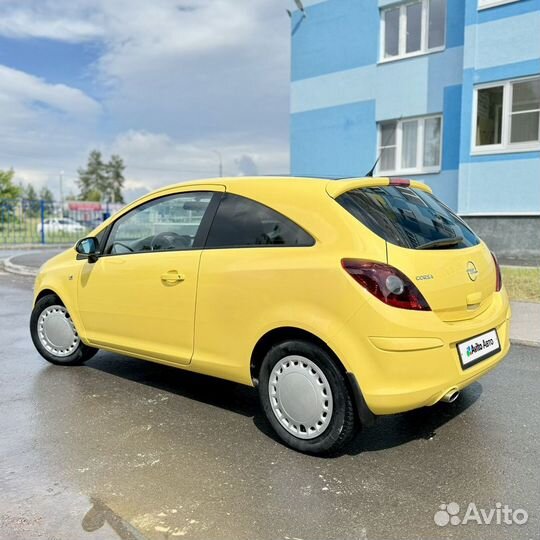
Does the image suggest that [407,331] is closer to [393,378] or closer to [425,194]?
[393,378]

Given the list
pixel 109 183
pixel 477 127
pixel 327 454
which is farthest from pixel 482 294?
pixel 109 183

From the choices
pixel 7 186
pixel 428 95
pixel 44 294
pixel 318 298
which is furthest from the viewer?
pixel 7 186

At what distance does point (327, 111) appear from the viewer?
53.5 feet

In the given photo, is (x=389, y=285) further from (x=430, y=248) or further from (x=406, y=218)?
(x=406, y=218)

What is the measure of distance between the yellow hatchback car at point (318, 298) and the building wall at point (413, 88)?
8770 millimetres

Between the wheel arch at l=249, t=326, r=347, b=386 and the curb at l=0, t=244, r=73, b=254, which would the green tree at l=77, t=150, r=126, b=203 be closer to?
the curb at l=0, t=244, r=73, b=254

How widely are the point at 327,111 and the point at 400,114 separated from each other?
103 inches

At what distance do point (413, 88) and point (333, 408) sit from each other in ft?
42.7

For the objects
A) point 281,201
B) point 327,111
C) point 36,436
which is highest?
point 327,111

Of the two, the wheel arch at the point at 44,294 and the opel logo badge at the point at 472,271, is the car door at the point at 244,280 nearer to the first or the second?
the opel logo badge at the point at 472,271

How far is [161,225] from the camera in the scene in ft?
14.7

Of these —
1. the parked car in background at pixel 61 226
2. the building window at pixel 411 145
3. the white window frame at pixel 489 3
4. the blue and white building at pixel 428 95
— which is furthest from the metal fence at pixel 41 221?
the white window frame at pixel 489 3

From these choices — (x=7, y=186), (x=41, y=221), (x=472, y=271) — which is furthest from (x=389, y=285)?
(x=7, y=186)

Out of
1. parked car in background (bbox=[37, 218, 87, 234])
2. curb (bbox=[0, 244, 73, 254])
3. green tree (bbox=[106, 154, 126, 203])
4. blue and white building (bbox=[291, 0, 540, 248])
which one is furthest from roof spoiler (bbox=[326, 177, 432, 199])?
green tree (bbox=[106, 154, 126, 203])
